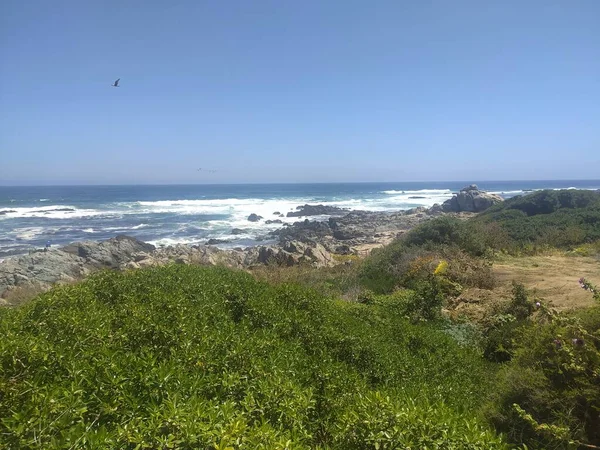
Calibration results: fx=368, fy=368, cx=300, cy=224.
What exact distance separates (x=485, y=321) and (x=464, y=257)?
603 cm

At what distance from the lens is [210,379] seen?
339 cm

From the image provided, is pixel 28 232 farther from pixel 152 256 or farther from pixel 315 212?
pixel 315 212

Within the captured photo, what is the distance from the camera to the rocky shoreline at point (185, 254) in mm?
18953

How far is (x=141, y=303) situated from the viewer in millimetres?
5605

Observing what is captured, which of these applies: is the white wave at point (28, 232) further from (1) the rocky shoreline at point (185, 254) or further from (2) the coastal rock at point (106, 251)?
(1) the rocky shoreline at point (185, 254)

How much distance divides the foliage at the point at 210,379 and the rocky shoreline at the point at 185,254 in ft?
34.3

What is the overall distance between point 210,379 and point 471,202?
5436 centimetres

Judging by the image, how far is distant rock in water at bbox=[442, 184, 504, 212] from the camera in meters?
50.8

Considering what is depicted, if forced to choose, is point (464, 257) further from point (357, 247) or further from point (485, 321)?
point (357, 247)

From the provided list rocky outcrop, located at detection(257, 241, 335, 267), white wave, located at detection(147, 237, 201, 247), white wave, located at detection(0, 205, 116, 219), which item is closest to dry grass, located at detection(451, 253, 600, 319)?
rocky outcrop, located at detection(257, 241, 335, 267)

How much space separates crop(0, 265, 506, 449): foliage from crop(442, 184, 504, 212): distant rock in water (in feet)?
161

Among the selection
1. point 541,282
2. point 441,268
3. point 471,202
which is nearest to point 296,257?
point 441,268


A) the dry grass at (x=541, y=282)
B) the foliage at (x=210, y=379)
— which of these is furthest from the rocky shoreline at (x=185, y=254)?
the foliage at (x=210, y=379)

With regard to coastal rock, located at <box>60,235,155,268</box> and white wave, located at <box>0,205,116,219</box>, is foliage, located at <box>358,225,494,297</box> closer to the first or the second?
coastal rock, located at <box>60,235,155,268</box>
